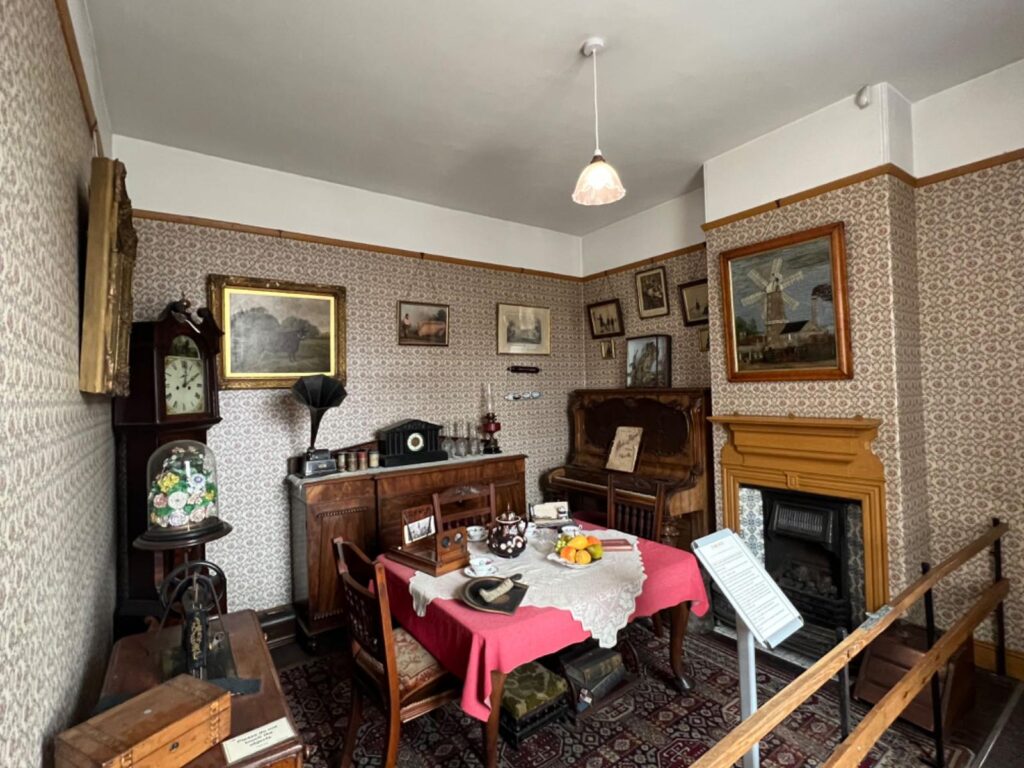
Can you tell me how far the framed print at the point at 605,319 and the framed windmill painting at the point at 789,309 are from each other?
4.95 ft

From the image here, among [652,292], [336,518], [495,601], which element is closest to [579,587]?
[495,601]

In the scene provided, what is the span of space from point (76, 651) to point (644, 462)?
12.1 feet

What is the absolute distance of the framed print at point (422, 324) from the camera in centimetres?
419

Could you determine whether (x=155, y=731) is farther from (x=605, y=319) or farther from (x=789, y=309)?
(x=605, y=319)

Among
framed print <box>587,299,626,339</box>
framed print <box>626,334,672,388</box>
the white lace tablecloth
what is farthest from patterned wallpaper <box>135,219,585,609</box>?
the white lace tablecloth

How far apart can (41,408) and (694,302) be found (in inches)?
163

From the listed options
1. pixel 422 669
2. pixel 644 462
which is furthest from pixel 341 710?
pixel 644 462

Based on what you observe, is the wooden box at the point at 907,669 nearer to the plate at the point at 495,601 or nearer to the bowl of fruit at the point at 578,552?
the bowl of fruit at the point at 578,552

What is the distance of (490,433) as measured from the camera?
4.45m

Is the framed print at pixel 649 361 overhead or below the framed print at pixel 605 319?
below

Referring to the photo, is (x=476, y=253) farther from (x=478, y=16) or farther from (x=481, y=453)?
(x=478, y=16)

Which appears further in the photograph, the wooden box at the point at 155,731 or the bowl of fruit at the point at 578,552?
the bowl of fruit at the point at 578,552

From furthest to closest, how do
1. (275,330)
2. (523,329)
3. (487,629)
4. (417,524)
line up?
(523,329), (275,330), (417,524), (487,629)

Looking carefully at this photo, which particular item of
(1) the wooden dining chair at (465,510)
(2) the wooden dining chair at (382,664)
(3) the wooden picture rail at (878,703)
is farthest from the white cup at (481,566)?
(3) the wooden picture rail at (878,703)
